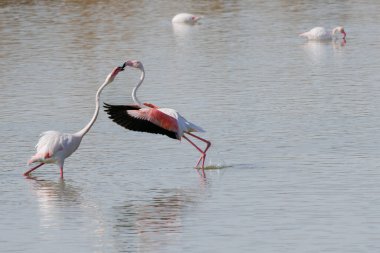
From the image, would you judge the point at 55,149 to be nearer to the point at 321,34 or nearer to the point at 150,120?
the point at 150,120

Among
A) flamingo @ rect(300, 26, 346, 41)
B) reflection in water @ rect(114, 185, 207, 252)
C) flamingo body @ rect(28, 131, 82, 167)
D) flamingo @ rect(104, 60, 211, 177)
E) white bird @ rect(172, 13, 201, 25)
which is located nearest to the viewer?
reflection in water @ rect(114, 185, 207, 252)

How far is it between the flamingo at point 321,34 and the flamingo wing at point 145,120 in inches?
487

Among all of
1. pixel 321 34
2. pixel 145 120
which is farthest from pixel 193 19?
pixel 145 120

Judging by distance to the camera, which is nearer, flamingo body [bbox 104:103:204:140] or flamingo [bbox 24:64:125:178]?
flamingo [bbox 24:64:125:178]

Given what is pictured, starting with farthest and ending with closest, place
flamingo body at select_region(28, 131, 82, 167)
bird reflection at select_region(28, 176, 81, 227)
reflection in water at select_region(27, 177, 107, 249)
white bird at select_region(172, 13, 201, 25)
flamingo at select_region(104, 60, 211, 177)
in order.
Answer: white bird at select_region(172, 13, 201, 25) → flamingo at select_region(104, 60, 211, 177) → flamingo body at select_region(28, 131, 82, 167) → bird reflection at select_region(28, 176, 81, 227) → reflection in water at select_region(27, 177, 107, 249)

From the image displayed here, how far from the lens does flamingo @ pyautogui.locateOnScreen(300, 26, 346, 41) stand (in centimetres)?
2528

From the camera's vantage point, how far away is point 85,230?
10508 millimetres

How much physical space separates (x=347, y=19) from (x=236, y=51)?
21.8ft

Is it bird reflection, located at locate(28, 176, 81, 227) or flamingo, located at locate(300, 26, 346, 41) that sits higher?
bird reflection, located at locate(28, 176, 81, 227)

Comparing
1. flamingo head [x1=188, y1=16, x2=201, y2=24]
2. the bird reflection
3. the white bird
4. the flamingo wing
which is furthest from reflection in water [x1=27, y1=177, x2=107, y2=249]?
flamingo head [x1=188, y1=16, x2=201, y2=24]

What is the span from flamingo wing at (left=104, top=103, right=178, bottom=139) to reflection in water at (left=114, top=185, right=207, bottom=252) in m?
1.00

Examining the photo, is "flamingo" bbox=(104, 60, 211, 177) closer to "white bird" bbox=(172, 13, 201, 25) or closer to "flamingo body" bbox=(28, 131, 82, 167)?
"flamingo body" bbox=(28, 131, 82, 167)

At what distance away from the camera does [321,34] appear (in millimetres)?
25469

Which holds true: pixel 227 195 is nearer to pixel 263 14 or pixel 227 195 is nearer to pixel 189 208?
pixel 189 208
